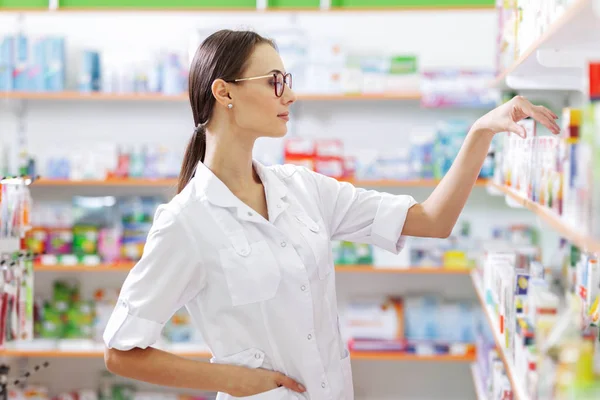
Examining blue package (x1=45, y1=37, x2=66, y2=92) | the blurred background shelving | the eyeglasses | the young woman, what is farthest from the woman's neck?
blue package (x1=45, y1=37, x2=66, y2=92)

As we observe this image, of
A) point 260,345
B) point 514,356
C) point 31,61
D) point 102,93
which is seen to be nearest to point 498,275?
point 514,356

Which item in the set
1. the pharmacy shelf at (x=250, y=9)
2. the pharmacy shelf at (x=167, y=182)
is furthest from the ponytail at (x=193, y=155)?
the pharmacy shelf at (x=250, y=9)

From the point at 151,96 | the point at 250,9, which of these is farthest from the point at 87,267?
the point at 250,9

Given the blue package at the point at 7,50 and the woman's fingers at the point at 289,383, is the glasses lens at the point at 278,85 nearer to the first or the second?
the woman's fingers at the point at 289,383

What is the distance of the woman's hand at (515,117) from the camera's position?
1.92 metres

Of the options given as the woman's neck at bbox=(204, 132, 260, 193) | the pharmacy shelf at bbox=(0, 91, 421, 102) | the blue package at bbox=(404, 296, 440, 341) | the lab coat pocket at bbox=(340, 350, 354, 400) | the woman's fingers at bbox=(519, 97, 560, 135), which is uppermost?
the pharmacy shelf at bbox=(0, 91, 421, 102)

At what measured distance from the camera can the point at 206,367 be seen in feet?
6.21

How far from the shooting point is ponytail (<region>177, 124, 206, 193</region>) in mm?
2177

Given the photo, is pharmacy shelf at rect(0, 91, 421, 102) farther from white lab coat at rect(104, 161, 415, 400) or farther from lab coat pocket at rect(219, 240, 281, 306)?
lab coat pocket at rect(219, 240, 281, 306)

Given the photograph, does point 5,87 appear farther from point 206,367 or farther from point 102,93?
point 206,367

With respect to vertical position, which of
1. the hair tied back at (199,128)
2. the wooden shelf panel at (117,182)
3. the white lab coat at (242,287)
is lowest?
the white lab coat at (242,287)

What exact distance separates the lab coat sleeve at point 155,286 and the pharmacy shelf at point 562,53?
1025mm

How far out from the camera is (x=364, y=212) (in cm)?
232

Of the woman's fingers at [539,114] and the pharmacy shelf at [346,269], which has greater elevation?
the woman's fingers at [539,114]
